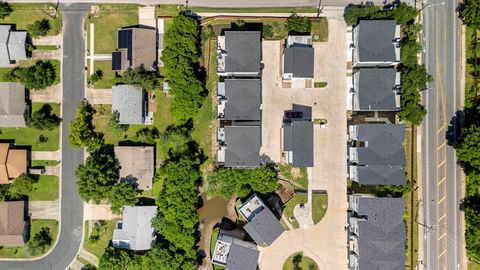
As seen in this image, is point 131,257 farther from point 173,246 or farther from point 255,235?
point 255,235

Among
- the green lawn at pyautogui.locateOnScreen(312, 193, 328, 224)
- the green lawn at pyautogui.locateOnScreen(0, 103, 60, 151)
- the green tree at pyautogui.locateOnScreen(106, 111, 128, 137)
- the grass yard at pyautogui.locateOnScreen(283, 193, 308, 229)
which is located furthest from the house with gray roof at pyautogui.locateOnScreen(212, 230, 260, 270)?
the green lawn at pyautogui.locateOnScreen(0, 103, 60, 151)

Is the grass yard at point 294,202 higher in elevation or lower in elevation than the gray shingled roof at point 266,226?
higher

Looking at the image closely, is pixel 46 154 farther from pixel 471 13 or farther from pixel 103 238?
pixel 471 13

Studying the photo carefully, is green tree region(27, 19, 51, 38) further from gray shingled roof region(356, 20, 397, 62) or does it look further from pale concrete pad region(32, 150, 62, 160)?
gray shingled roof region(356, 20, 397, 62)

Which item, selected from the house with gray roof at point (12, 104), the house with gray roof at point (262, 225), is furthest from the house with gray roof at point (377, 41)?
the house with gray roof at point (12, 104)

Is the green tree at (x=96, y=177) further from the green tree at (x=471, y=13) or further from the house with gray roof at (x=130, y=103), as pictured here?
the green tree at (x=471, y=13)
